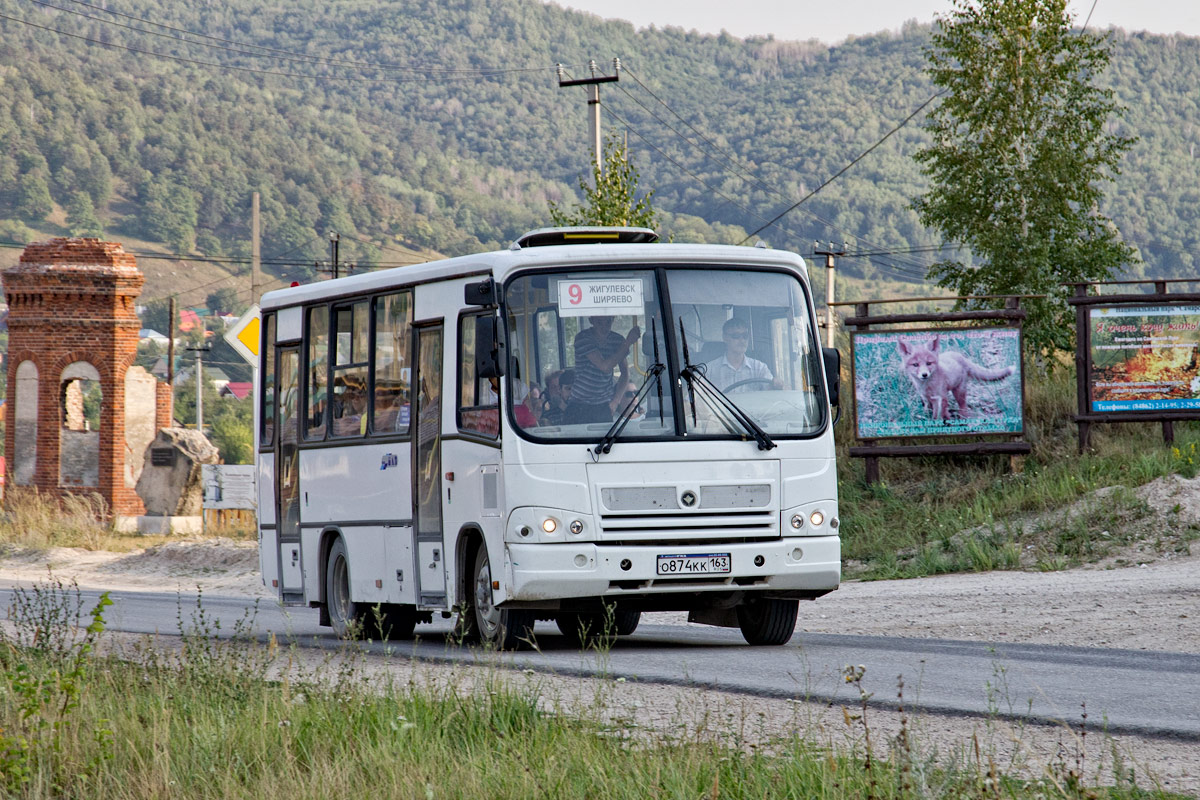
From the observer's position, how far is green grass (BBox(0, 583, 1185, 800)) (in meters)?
6.08

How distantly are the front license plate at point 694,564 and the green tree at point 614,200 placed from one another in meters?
17.4

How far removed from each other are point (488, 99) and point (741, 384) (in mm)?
147665

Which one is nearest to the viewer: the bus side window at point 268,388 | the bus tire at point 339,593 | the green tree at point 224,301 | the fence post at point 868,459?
the bus tire at point 339,593

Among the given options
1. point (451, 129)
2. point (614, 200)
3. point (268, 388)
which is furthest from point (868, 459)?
point (451, 129)

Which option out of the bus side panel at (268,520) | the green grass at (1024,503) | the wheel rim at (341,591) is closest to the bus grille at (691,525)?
the wheel rim at (341,591)

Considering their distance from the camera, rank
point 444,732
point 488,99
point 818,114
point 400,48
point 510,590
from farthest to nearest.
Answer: point 400,48 → point 488,99 → point 818,114 → point 510,590 → point 444,732

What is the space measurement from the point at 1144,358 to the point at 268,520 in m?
12.4

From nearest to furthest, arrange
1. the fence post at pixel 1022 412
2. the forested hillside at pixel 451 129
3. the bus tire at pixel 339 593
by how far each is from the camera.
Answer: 1. the bus tire at pixel 339 593
2. the fence post at pixel 1022 412
3. the forested hillside at pixel 451 129

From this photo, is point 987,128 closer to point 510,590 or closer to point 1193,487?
point 1193,487

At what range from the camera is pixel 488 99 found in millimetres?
156375

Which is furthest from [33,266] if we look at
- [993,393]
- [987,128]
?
[993,393]

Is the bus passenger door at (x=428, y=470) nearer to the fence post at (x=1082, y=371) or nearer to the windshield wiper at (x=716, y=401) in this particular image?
the windshield wiper at (x=716, y=401)

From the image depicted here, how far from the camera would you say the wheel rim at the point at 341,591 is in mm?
14594

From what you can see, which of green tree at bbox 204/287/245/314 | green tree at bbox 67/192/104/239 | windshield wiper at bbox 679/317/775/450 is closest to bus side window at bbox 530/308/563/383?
windshield wiper at bbox 679/317/775/450
